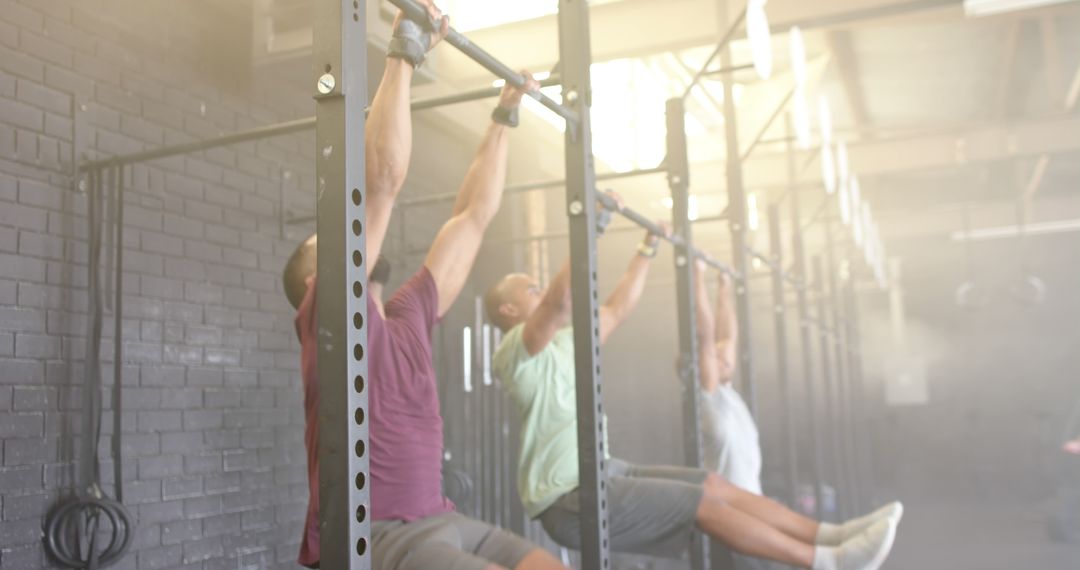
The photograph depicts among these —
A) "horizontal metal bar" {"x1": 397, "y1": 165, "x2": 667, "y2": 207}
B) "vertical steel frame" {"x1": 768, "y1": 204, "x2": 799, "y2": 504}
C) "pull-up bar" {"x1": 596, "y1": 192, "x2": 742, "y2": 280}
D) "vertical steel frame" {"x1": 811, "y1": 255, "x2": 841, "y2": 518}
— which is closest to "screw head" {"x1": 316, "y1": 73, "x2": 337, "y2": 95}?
"pull-up bar" {"x1": 596, "y1": 192, "x2": 742, "y2": 280}

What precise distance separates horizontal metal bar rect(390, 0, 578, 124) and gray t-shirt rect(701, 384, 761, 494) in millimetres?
2331

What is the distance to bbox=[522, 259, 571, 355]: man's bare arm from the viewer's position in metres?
3.15

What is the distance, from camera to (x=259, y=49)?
408 cm

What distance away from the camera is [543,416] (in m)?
3.40

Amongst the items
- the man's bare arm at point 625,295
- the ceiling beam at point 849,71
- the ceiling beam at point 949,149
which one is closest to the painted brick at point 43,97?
the man's bare arm at point 625,295

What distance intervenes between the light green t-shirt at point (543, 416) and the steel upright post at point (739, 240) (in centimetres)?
150

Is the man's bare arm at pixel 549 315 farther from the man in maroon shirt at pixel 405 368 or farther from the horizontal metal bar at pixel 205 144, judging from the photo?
the horizontal metal bar at pixel 205 144

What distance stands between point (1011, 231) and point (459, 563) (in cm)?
1264

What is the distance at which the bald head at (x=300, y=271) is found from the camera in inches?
95.4

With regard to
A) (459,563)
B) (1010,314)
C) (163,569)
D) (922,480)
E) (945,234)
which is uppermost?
(945,234)

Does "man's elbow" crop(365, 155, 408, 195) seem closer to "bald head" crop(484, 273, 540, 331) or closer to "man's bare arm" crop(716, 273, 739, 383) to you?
"bald head" crop(484, 273, 540, 331)

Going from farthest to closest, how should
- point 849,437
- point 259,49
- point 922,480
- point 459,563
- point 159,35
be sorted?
point 922,480, point 849,437, point 259,49, point 159,35, point 459,563

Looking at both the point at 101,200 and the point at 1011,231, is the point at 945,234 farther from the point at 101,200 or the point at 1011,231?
the point at 101,200

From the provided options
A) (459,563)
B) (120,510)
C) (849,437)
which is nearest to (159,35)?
(120,510)
